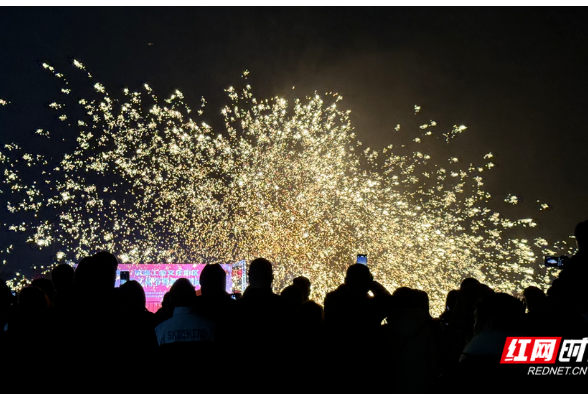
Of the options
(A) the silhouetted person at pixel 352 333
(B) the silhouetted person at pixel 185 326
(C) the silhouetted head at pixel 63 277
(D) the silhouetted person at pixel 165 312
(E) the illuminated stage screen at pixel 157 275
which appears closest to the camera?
(B) the silhouetted person at pixel 185 326

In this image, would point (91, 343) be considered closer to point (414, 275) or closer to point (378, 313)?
point (378, 313)

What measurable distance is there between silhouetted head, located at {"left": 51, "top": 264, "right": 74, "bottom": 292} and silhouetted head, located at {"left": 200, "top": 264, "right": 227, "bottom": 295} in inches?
87.3

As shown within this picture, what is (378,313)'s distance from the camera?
14.7ft

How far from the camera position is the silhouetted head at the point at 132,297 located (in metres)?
5.18

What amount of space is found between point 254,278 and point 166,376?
0.97m

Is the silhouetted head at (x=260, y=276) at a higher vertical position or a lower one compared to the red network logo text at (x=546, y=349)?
higher

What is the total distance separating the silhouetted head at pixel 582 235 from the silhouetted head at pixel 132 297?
3.88 meters

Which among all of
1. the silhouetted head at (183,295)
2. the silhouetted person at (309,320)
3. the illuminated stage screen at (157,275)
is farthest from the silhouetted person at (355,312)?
the illuminated stage screen at (157,275)

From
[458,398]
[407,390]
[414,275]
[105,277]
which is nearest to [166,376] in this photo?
[105,277]

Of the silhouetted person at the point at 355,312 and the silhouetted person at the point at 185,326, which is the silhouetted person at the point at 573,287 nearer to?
the silhouetted person at the point at 355,312

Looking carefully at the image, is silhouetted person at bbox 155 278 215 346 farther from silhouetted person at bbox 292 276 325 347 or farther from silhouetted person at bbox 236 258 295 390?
silhouetted person at bbox 292 276 325 347

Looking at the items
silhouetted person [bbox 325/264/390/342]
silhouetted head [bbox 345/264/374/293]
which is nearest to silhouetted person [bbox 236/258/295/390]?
silhouetted person [bbox 325/264/390/342]

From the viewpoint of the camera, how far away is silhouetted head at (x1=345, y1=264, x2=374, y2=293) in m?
4.58

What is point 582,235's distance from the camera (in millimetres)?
3691
